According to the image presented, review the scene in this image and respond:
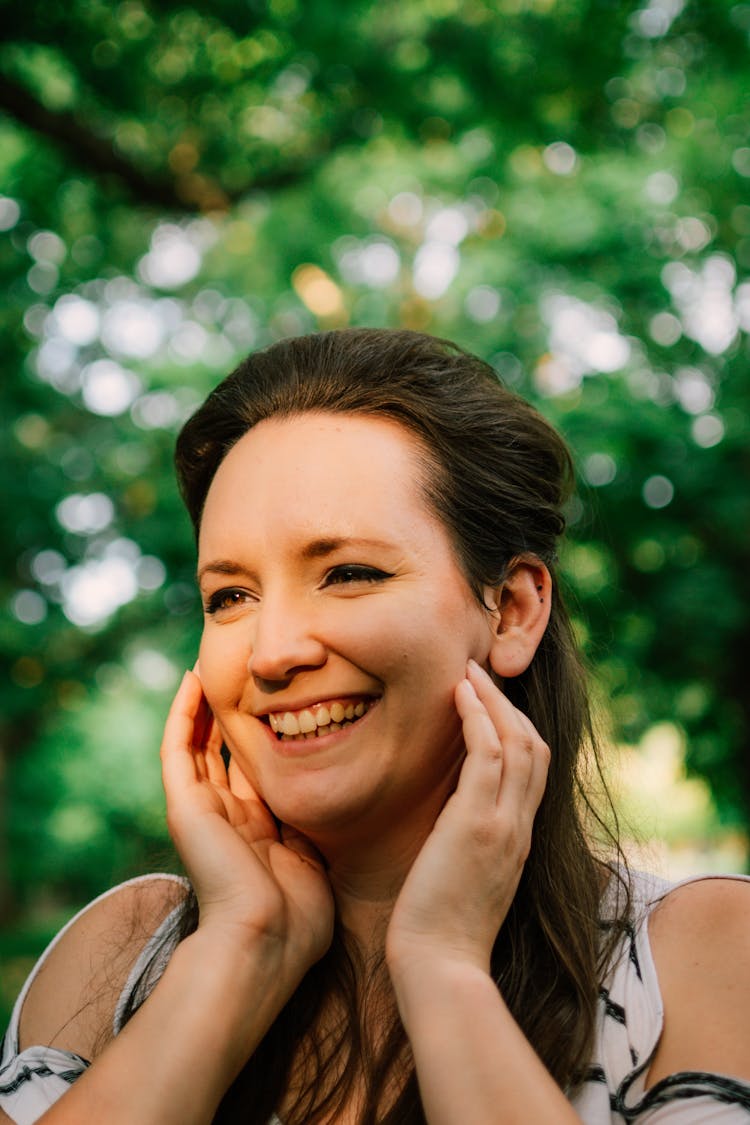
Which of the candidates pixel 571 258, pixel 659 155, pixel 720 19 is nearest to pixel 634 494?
pixel 571 258

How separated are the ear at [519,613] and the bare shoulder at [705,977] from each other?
539 millimetres

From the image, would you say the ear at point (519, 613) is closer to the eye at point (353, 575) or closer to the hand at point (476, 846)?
the hand at point (476, 846)

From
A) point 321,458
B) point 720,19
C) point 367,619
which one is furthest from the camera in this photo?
point 720,19

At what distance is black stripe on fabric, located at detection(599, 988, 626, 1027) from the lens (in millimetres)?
1882

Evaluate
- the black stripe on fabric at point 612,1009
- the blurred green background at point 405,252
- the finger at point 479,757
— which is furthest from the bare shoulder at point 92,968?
the blurred green background at point 405,252

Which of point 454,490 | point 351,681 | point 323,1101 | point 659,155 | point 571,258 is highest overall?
point 659,155

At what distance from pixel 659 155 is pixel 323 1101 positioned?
794cm

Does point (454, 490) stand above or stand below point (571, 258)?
below

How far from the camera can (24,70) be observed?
763 cm

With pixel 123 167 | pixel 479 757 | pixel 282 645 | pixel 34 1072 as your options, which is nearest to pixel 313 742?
pixel 282 645

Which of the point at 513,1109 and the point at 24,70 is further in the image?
the point at 24,70

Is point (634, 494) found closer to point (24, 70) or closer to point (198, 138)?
point (198, 138)

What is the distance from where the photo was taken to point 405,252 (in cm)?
948

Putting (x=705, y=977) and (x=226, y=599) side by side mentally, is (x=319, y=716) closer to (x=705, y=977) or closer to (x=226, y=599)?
(x=226, y=599)
